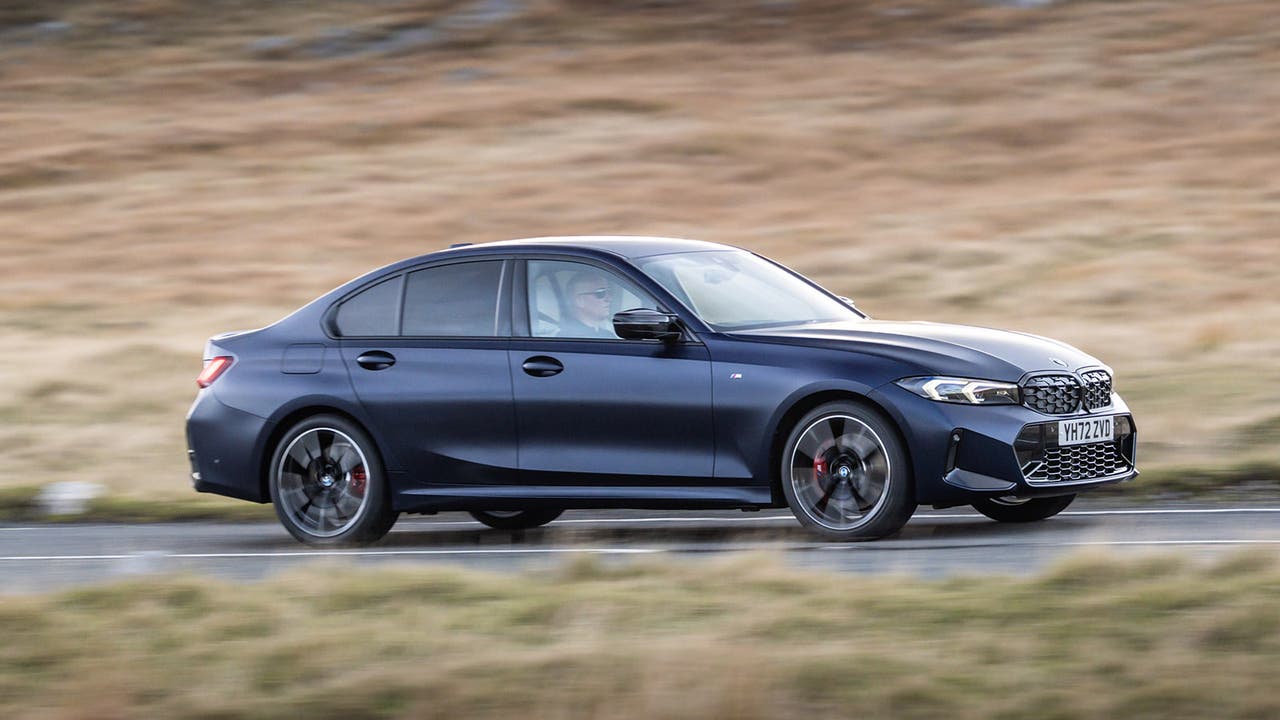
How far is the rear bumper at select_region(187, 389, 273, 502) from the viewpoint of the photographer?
10836 millimetres

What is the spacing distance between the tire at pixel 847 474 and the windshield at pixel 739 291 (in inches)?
30.0

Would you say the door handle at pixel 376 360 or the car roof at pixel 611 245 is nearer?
the car roof at pixel 611 245

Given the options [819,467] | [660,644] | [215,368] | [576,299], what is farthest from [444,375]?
[660,644]

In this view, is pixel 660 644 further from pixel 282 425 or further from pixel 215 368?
pixel 215 368

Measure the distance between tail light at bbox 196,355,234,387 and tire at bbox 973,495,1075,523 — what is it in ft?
13.1

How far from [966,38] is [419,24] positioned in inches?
417

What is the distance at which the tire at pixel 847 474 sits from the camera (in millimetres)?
9477

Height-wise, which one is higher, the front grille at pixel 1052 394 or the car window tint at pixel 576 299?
the car window tint at pixel 576 299

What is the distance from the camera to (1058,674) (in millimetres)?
5738

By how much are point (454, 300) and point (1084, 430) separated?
3.19 meters

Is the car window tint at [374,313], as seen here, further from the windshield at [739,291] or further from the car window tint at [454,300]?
the windshield at [739,291]

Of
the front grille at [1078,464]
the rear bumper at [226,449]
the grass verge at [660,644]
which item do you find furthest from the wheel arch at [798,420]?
the rear bumper at [226,449]

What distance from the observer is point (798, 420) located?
31.9ft

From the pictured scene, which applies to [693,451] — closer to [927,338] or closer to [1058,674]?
[927,338]
